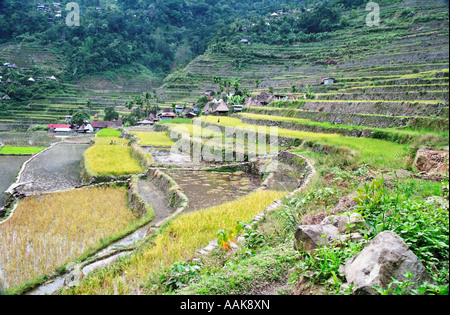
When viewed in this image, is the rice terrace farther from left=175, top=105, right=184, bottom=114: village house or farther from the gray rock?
left=175, top=105, right=184, bottom=114: village house

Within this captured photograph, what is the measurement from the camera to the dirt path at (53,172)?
533 inches

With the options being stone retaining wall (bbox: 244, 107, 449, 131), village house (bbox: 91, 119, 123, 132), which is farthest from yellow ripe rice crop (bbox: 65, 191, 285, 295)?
village house (bbox: 91, 119, 123, 132)

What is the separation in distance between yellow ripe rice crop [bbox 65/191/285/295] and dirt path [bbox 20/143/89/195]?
27.5 ft

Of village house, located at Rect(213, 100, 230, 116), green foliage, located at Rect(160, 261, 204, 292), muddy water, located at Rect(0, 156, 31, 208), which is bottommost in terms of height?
muddy water, located at Rect(0, 156, 31, 208)

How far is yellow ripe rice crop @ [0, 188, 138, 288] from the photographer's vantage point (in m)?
6.02

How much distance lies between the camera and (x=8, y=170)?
57.9 feet

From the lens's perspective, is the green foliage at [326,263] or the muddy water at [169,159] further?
the muddy water at [169,159]

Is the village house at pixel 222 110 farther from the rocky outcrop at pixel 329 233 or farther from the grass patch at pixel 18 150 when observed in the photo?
the rocky outcrop at pixel 329 233

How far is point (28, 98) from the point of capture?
4347 cm

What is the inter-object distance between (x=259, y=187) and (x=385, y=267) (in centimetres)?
830

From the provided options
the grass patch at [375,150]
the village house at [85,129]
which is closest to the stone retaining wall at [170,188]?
the grass patch at [375,150]

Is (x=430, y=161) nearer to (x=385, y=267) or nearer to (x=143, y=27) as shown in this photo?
(x=385, y=267)

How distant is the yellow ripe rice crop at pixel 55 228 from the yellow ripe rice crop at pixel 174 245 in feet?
5.74
